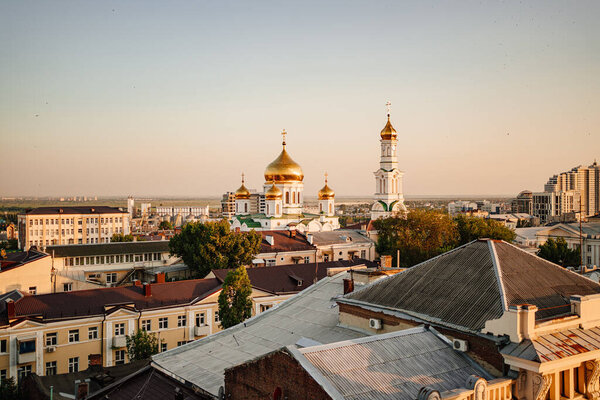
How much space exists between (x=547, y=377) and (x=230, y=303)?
20.5 metres

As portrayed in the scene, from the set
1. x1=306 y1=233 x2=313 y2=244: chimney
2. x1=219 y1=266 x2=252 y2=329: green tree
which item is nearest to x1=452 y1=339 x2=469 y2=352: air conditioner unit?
x1=219 y1=266 x2=252 y2=329: green tree

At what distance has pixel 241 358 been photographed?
55.4 feet

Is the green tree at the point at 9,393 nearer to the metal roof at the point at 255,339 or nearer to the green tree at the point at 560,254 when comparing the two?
the metal roof at the point at 255,339

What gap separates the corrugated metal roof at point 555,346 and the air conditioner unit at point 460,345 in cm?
111

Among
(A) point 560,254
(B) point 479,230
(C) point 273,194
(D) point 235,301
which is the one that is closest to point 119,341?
(D) point 235,301

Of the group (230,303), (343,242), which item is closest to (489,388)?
(230,303)

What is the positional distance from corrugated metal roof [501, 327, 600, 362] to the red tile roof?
26106mm

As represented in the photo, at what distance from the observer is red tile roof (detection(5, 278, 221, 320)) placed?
30.7 meters

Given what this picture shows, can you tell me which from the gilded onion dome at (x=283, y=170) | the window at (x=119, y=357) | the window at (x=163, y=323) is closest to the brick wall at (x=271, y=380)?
the window at (x=119, y=357)

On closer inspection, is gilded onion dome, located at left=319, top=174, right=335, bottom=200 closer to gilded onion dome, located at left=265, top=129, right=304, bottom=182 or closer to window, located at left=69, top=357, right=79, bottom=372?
gilded onion dome, located at left=265, top=129, right=304, bottom=182

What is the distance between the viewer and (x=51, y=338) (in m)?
29.9

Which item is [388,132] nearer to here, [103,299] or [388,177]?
[388,177]

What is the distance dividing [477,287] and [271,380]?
248 inches

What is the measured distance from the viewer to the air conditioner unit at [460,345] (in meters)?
12.9
